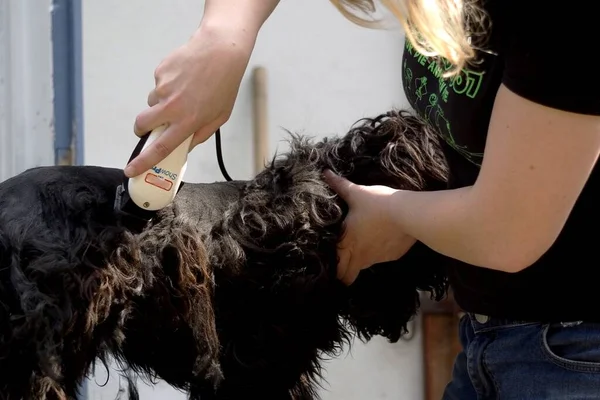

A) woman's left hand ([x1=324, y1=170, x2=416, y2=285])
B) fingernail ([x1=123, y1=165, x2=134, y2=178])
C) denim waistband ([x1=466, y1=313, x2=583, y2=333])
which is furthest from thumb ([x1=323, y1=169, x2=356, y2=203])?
fingernail ([x1=123, y1=165, x2=134, y2=178])

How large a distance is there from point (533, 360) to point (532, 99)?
0.43m

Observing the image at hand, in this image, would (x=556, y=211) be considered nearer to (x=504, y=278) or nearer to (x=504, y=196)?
(x=504, y=196)

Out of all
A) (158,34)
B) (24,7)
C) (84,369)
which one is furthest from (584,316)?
(24,7)

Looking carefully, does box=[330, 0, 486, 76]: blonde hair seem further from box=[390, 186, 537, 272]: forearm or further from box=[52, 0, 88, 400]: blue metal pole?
box=[52, 0, 88, 400]: blue metal pole

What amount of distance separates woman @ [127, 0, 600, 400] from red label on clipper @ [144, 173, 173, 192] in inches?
0.8

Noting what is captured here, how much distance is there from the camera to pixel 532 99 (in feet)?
3.18

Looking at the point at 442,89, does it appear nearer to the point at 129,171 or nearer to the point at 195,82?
the point at 195,82

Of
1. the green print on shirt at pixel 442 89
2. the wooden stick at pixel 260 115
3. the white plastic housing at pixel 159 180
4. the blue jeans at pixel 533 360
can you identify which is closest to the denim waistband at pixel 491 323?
the blue jeans at pixel 533 360

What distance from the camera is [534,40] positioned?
98cm

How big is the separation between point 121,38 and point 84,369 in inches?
58.5

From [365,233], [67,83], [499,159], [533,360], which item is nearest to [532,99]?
[499,159]

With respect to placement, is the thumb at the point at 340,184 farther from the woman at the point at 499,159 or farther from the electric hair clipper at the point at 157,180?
the electric hair clipper at the point at 157,180

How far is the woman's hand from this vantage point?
47.9 inches

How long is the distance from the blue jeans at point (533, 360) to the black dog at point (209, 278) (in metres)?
0.30
